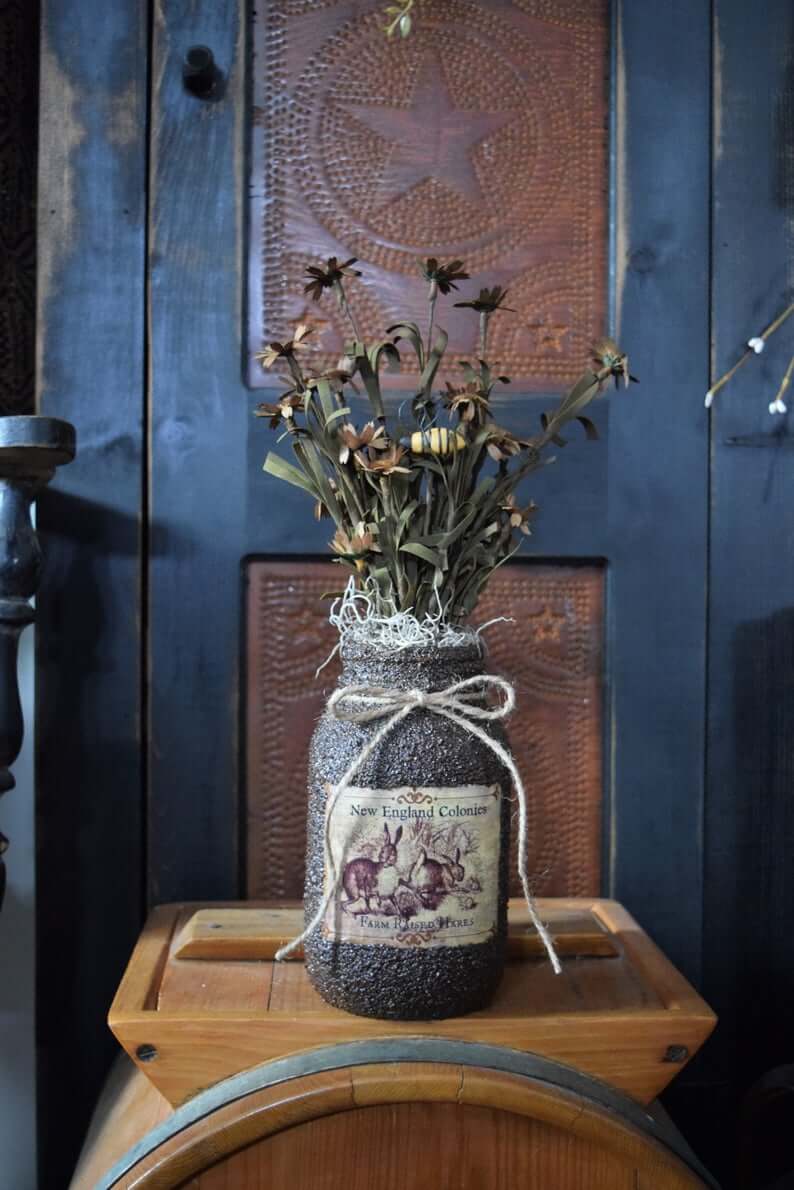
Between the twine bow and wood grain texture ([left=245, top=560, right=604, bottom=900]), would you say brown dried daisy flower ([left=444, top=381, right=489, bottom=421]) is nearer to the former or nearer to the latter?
the twine bow

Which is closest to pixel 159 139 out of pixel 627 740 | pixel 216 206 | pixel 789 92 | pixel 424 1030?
pixel 216 206

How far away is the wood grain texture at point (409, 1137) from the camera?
2.70 feet

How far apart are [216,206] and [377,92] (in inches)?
9.7

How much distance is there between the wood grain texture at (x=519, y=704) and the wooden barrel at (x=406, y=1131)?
49cm

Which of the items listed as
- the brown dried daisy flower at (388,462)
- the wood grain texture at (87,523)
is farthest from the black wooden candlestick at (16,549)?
the brown dried daisy flower at (388,462)

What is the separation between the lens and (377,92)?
1336mm

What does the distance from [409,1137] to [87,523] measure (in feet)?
2.61

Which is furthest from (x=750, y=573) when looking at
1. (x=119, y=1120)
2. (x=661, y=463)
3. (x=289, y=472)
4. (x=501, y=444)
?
(x=119, y=1120)

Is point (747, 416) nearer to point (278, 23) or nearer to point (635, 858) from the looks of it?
point (635, 858)

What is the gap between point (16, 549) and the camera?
1108 millimetres

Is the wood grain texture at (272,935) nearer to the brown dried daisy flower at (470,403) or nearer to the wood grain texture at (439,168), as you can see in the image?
the brown dried daisy flower at (470,403)

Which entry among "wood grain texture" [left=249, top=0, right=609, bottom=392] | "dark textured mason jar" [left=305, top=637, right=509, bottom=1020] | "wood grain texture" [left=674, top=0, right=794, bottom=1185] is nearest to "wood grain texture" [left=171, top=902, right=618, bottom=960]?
"dark textured mason jar" [left=305, top=637, right=509, bottom=1020]

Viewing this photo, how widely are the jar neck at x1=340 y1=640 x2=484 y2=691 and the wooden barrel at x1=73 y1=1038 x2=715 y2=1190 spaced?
0.94 ft

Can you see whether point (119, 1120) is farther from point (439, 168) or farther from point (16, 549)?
point (439, 168)
